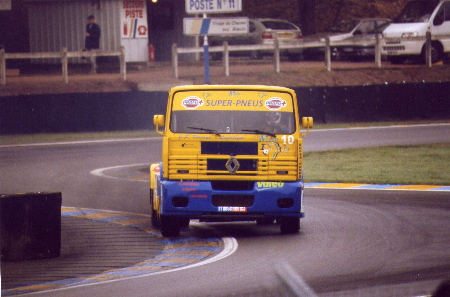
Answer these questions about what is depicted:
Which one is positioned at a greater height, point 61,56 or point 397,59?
point 61,56

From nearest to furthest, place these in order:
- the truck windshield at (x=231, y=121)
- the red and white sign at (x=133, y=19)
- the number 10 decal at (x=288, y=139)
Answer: the number 10 decal at (x=288, y=139), the truck windshield at (x=231, y=121), the red and white sign at (x=133, y=19)

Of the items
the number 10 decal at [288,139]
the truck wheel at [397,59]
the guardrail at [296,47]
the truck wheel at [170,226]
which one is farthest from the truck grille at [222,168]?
the truck wheel at [397,59]

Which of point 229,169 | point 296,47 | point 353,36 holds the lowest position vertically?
point 229,169

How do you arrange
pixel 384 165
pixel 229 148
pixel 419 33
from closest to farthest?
pixel 229 148, pixel 384 165, pixel 419 33

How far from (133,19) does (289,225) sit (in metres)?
25.0

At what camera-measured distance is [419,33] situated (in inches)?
1361

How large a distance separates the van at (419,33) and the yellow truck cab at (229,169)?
2417 centimetres

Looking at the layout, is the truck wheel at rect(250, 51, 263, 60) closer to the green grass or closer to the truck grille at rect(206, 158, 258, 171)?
the green grass

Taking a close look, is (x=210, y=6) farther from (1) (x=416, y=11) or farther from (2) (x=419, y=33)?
(1) (x=416, y=11)

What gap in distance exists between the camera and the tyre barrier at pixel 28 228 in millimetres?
9852

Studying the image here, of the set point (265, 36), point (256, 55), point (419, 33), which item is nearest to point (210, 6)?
point (419, 33)

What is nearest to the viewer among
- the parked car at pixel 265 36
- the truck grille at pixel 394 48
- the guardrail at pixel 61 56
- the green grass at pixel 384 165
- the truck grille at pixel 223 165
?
the truck grille at pixel 223 165

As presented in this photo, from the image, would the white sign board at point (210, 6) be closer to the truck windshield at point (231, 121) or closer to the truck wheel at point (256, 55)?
the truck windshield at point (231, 121)

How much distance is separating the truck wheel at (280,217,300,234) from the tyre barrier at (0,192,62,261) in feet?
10.0
